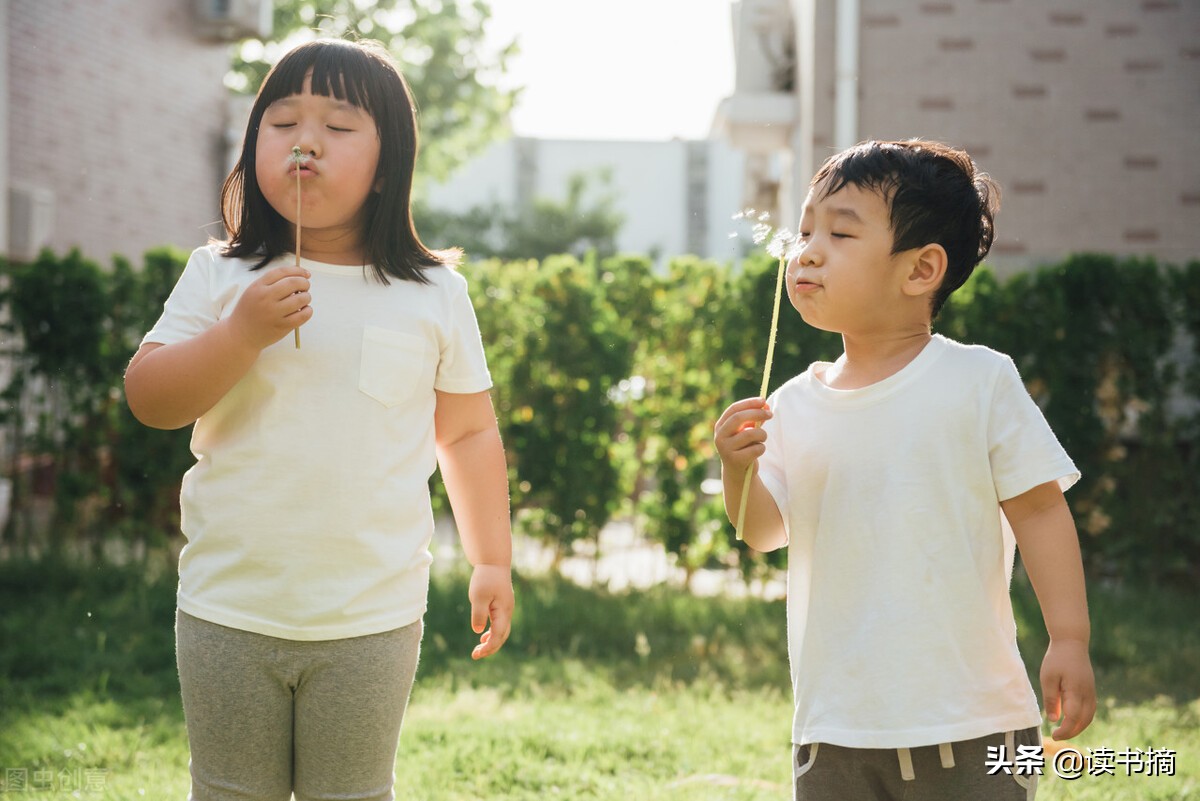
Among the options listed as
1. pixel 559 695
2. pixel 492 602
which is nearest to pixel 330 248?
pixel 492 602

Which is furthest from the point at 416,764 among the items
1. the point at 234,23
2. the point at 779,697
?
the point at 234,23

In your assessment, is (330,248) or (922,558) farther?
(330,248)

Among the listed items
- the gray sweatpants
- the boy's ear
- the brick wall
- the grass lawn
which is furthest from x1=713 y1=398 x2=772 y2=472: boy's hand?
the brick wall

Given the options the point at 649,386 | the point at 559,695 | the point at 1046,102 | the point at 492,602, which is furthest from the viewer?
the point at 1046,102

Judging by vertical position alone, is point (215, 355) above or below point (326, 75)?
below

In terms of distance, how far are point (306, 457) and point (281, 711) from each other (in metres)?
0.42

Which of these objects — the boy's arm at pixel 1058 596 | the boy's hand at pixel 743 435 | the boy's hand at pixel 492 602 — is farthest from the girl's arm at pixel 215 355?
the boy's arm at pixel 1058 596

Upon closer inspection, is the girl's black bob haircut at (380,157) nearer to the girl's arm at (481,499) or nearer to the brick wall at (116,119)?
the girl's arm at (481,499)

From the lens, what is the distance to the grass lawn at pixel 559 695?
10.5ft

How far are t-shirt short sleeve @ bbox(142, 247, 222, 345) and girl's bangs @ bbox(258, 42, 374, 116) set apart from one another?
1.06 feet

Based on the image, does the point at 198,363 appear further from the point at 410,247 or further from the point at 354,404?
the point at 410,247

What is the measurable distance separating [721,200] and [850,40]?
35.4 metres

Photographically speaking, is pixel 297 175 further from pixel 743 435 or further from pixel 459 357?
pixel 743 435

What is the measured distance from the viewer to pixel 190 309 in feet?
6.32
